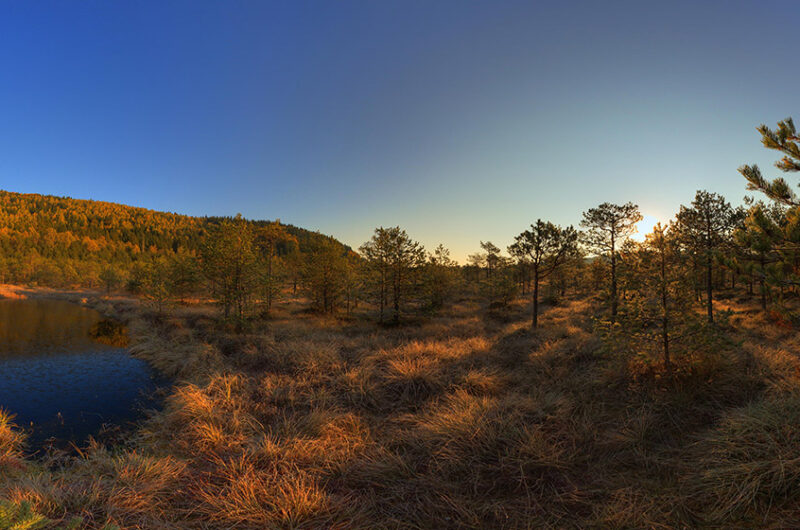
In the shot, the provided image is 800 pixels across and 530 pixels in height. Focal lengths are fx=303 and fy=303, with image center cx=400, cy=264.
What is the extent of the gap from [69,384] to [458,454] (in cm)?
1611

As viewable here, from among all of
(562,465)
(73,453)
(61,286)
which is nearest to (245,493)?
(562,465)

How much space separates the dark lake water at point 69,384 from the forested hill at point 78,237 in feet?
52.3

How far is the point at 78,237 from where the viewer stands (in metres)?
113

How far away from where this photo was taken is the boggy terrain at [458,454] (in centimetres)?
345

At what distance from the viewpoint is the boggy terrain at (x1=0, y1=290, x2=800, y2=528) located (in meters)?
3.45

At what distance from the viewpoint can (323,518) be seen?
3523mm

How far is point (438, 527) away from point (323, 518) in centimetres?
133

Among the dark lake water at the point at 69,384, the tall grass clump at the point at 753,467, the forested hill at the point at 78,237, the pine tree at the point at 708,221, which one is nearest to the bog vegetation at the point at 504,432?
the tall grass clump at the point at 753,467

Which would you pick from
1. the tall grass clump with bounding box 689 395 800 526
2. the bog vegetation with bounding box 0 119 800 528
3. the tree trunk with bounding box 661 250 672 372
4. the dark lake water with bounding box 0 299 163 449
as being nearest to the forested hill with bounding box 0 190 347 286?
the dark lake water with bounding box 0 299 163 449

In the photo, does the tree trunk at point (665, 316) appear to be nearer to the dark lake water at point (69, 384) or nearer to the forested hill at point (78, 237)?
the dark lake water at point (69, 384)

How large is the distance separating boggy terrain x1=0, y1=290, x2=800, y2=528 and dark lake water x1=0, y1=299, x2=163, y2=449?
5.04ft

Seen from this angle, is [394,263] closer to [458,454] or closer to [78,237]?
[458,454]

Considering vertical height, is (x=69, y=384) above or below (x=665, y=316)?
below

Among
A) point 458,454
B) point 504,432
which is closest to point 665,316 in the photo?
point 504,432
